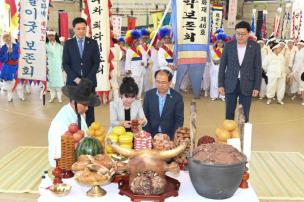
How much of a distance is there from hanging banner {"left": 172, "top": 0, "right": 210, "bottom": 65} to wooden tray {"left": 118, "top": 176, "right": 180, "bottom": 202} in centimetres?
491

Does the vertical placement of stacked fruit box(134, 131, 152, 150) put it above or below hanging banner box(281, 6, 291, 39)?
below

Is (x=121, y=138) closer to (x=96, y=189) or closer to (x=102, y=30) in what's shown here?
(x=96, y=189)

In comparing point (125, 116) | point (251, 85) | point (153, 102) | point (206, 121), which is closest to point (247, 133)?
point (153, 102)

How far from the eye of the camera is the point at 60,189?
5.97 ft

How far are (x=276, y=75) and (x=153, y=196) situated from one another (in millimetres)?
6646

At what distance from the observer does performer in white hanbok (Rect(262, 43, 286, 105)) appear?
7.86 metres

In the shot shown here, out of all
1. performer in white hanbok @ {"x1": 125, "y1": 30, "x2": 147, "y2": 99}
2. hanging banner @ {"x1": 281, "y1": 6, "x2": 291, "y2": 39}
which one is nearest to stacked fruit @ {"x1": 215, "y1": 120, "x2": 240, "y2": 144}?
performer in white hanbok @ {"x1": 125, "y1": 30, "x2": 147, "y2": 99}

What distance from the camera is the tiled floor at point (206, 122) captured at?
16.2 ft

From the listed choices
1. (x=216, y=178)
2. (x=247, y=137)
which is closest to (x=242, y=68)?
(x=247, y=137)

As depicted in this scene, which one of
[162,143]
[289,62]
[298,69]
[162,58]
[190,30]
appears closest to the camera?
[162,143]

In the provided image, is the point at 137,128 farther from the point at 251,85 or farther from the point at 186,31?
the point at 186,31

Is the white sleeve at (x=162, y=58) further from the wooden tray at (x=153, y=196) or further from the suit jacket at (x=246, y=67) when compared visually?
the wooden tray at (x=153, y=196)

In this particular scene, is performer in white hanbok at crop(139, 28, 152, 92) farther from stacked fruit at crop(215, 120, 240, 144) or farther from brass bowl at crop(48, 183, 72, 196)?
brass bowl at crop(48, 183, 72, 196)

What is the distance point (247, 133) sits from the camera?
2.05 metres
